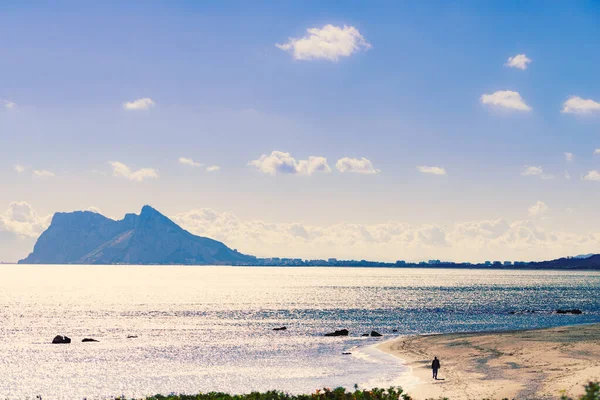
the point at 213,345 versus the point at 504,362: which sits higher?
the point at 504,362

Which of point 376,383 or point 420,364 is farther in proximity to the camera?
point 420,364

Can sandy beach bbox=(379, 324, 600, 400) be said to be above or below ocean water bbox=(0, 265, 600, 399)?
above

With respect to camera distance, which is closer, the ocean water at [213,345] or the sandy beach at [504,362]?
the sandy beach at [504,362]

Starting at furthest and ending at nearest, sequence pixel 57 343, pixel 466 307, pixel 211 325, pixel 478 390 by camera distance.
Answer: pixel 466 307 < pixel 211 325 < pixel 57 343 < pixel 478 390

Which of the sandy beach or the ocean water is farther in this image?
the ocean water

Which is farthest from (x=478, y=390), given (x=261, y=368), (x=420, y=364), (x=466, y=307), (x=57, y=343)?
(x=466, y=307)

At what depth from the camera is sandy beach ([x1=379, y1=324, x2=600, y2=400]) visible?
46875 millimetres

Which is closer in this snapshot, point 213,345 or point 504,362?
point 504,362

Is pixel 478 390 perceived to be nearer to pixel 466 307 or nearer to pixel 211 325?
pixel 211 325

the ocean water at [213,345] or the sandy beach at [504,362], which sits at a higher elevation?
the sandy beach at [504,362]

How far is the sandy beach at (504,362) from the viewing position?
154 feet

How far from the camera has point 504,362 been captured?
62.6 metres

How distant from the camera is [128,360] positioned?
250 feet

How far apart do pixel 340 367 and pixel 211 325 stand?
57.4 metres
